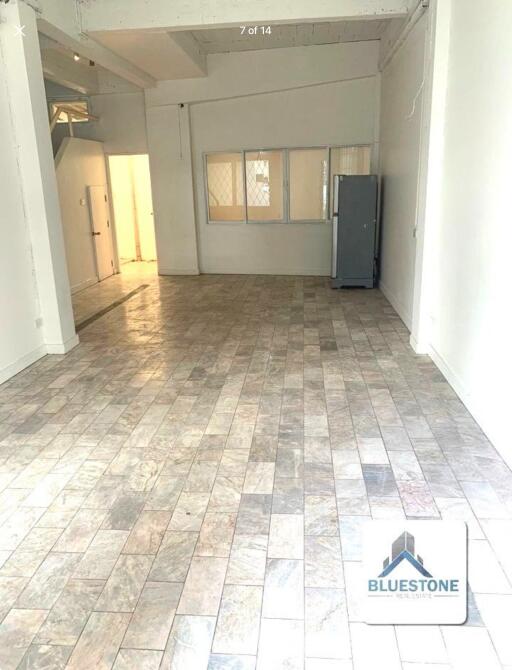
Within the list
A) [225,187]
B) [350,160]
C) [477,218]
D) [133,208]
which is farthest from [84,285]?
[477,218]

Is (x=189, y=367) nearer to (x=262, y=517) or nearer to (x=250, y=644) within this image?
(x=262, y=517)

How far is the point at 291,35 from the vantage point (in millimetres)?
6992

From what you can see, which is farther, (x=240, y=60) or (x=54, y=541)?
(x=240, y=60)

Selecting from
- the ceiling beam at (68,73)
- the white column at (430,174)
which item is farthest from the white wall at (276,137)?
the white column at (430,174)

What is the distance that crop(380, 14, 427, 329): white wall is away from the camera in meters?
5.00

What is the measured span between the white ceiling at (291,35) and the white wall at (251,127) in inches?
7.8

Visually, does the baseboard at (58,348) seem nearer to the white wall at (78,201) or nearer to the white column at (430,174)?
the white wall at (78,201)

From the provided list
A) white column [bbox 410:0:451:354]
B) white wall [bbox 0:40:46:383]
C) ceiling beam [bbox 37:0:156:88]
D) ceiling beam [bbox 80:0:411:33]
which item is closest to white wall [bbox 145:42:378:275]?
ceiling beam [bbox 37:0:156:88]

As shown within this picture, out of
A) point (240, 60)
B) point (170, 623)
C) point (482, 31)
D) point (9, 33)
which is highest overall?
point (240, 60)

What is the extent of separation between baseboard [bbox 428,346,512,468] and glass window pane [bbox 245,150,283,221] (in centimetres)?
514

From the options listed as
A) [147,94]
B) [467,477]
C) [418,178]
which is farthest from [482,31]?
[147,94]

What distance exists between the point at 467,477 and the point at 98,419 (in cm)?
229

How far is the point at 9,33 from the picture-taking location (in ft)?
13.1

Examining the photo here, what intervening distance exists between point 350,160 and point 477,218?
5291 mm
